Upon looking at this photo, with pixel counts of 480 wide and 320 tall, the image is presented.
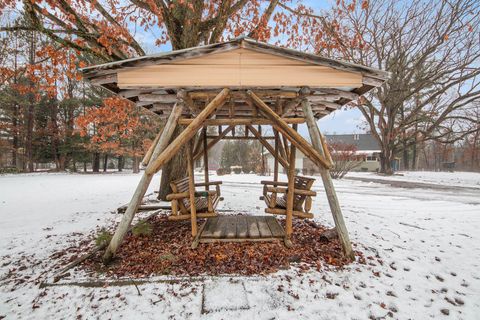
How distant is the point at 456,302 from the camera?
3.06 m

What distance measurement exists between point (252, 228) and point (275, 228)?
0.49 metres

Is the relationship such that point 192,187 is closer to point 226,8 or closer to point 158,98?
point 158,98

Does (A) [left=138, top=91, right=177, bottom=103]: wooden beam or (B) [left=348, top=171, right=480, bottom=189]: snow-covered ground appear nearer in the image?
(A) [left=138, top=91, right=177, bottom=103]: wooden beam

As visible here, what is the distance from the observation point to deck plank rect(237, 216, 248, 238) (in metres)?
4.52

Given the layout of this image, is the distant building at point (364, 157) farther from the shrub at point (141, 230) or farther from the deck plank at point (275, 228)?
the shrub at point (141, 230)

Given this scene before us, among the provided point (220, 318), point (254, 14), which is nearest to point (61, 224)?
point (220, 318)

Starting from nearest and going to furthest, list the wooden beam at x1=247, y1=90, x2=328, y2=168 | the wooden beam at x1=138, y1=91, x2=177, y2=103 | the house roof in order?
the wooden beam at x1=247, y1=90, x2=328, y2=168, the wooden beam at x1=138, y1=91, x2=177, y2=103, the house roof

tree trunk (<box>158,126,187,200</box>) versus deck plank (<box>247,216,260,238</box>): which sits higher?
tree trunk (<box>158,126,187,200</box>)

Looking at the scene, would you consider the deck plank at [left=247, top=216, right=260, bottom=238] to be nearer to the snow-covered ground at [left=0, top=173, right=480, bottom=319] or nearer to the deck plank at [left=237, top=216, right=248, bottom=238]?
the deck plank at [left=237, top=216, right=248, bottom=238]

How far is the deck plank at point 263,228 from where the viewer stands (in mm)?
4520

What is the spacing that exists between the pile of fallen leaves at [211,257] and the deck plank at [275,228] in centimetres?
18

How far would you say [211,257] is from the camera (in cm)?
398

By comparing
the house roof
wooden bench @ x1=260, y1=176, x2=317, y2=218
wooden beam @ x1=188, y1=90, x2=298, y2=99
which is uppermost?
the house roof

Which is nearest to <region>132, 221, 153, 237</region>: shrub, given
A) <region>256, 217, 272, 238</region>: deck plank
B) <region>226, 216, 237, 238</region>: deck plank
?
<region>226, 216, 237, 238</region>: deck plank
